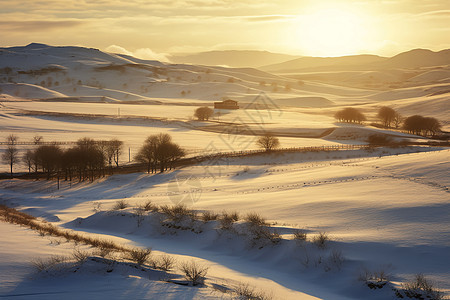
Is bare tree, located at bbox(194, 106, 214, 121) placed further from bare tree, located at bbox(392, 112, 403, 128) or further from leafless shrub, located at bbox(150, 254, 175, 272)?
leafless shrub, located at bbox(150, 254, 175, 272)

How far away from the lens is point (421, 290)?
15.3 meters

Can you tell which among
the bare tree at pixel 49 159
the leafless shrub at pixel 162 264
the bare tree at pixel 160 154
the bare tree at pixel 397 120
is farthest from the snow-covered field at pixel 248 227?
the bare tree at pixel 397 120

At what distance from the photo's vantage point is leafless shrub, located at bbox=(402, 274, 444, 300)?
1501cm

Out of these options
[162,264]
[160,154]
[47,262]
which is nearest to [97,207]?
[162,264]

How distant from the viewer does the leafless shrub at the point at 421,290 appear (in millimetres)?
Result: 15008

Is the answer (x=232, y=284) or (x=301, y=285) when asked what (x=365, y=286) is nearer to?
(x=301, y=285)

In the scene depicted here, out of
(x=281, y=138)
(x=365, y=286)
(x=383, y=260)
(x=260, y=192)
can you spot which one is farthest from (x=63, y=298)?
(x=281, y=138)

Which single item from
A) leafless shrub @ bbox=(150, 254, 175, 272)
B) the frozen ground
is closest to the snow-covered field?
the frozen ground

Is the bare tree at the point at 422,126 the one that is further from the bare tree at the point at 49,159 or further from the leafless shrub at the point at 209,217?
the leafless shrub at the point at 209,217

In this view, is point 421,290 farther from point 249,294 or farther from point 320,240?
point 249,294

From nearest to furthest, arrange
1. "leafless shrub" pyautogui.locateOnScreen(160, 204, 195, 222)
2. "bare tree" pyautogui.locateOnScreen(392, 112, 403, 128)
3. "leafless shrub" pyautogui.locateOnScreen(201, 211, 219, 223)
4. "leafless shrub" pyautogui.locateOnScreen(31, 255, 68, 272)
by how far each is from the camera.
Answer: "leafless shrub" pyautogui.locateOnScreen(31, 255, 68, 272)
"leafless shrub" pyautogui.locateOnScreen(201, 211, 219, 223)
"leafless shrub" pyautogui.locateOnScreen(160, 204, 195, 222)
"bare tree" pyautogui.locateOnScreen(392, 112, 403, 128)

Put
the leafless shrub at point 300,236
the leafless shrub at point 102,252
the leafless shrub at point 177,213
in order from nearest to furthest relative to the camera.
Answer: the leafless shrub at point 102,252 → the leafless shrub at point 300,236 → the leafless shrub at point 177,213

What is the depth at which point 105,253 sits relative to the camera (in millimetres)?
17609

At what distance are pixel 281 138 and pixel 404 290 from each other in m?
70.5
